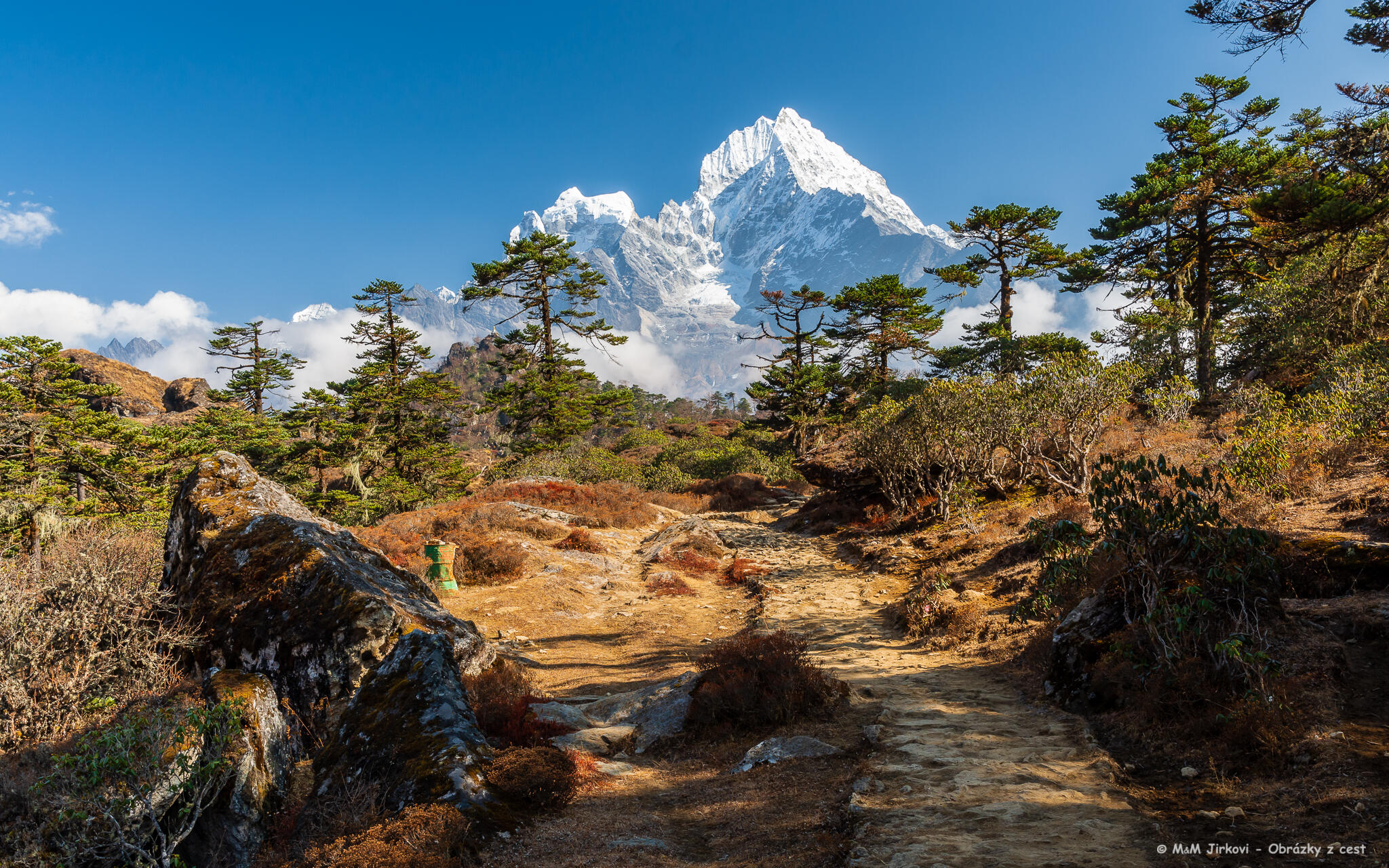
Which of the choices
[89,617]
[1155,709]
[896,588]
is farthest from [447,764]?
[896,588]

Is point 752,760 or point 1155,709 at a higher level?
point 1155,709

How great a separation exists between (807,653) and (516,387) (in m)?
25.1

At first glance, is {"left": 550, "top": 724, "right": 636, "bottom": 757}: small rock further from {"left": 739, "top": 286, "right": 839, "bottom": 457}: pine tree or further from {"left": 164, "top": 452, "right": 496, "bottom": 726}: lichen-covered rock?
{"left": 739, "top": 286, "right": 839, "bottom": 457}: pine tree

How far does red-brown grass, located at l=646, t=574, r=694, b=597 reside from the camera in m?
14.1

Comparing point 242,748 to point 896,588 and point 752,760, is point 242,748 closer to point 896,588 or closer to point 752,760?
point 752,760

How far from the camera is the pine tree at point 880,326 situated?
33.4 m

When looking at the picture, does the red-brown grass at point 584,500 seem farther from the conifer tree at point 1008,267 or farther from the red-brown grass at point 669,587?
the conifer tree at point 1008,267

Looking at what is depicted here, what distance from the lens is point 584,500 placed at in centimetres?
2266

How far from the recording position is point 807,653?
9141 mm

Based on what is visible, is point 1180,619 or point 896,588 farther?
point 896,588

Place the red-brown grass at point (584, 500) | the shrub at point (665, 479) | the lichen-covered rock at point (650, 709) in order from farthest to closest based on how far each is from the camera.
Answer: the shrub at point (665, 479) < the red-brown grass at point (584, 500) < the lichen-covered rock at point (650, 709)

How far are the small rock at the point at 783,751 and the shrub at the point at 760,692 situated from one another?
575 mm

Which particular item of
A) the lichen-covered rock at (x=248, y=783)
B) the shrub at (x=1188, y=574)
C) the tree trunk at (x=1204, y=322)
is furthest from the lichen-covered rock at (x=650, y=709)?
the tree trunk at (x=1204, y=322)

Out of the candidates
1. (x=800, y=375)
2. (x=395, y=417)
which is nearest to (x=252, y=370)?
(x=395, y=417)
